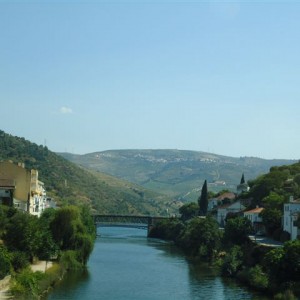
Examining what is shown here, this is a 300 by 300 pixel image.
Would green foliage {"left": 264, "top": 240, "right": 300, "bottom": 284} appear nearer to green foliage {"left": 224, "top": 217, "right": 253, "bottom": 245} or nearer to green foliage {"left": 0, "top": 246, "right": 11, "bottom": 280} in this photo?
green foliage {"left": 0, "top": 246, "right": 11, "bottom": 280}

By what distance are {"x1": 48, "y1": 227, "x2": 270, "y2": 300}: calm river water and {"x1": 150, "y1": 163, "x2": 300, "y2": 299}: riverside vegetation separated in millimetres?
2241

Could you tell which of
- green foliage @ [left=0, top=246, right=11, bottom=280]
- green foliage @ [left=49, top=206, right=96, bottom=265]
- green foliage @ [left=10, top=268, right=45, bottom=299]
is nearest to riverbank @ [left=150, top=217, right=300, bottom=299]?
green foliage @ [left=49, top=206, right=96, bottom=265]

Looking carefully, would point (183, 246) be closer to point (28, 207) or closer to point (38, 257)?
point (28, 207)

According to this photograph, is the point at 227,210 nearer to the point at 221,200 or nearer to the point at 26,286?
the point at 221,200

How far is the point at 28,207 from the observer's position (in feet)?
290

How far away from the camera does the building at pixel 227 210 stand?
12232 centimetres

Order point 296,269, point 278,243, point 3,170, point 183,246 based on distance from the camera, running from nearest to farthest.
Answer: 1. point 296,269
2. point 278,243
3. point 3,170
4. point 183,246

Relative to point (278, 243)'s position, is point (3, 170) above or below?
above

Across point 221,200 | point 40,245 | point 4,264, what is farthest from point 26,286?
point 221,200

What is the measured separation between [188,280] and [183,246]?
50382mm

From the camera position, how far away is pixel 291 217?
A: 79.3m

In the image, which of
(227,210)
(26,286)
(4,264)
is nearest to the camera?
(26,286)

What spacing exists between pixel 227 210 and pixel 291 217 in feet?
157

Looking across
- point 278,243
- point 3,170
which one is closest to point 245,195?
point 278,243
